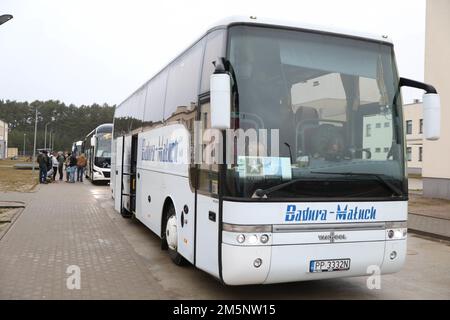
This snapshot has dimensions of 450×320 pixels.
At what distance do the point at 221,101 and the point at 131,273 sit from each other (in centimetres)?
344

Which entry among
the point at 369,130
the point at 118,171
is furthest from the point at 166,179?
the point at 118,171

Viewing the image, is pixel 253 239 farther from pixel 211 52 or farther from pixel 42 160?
pixel 42 160

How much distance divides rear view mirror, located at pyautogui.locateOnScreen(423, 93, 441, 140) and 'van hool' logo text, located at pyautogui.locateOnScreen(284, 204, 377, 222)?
1170mm

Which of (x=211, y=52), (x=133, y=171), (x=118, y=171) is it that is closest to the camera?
(x=211, y=52)

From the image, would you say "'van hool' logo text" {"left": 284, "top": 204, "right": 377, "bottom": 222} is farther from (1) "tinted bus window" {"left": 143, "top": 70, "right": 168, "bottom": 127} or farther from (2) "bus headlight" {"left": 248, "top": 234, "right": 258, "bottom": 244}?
(1) "tinted bus window" {"left": 143, "top": 70, "right": 168, "bottom": 127}

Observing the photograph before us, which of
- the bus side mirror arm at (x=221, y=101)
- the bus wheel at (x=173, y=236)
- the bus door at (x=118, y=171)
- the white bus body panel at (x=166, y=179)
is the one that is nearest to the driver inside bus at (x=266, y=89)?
the bus side mirror arm at (x=221, y=101)

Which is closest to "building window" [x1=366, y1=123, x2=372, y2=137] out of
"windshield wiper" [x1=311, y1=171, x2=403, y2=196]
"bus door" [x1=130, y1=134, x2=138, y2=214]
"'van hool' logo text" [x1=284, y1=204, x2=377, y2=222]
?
"windshield wiper" [x1=311, y1=171, x2=403, y2=196]

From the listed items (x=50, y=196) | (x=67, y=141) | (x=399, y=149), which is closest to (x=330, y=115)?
(x=399, y=149)

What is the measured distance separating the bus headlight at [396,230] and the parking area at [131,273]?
0.86 meters

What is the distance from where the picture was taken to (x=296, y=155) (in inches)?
211

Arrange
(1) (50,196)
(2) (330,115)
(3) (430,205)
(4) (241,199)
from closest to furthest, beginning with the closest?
1. (4) (241,199)
2. (2) (330,115)
3. (3) (430,205)
4. (1) (50,196)
